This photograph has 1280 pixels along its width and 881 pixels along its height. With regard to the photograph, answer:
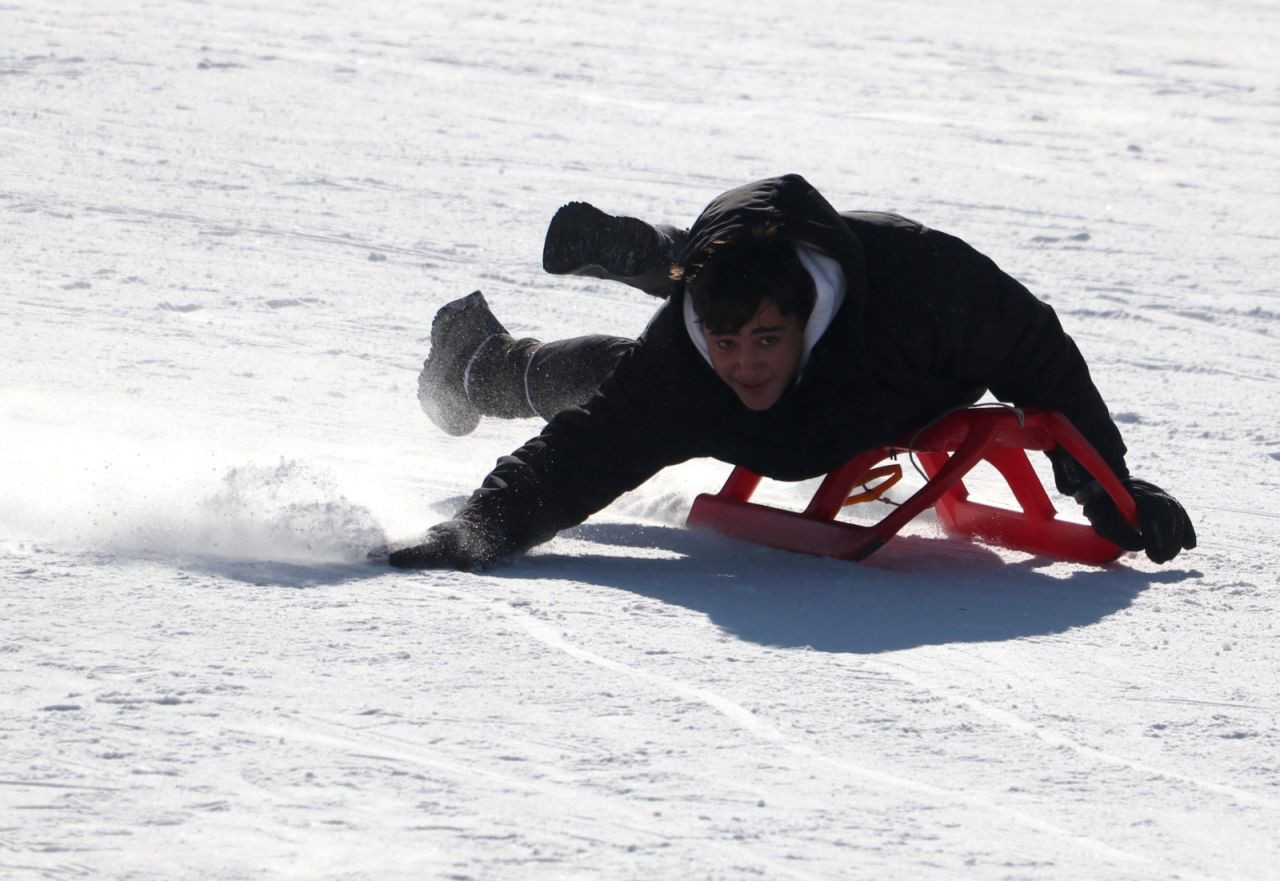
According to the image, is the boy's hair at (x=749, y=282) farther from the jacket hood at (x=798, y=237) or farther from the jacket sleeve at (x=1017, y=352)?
the jacket sleeve at (x=1017, y=352)

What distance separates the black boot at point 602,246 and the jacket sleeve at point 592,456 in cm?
62

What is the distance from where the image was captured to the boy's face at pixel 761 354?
2654mm

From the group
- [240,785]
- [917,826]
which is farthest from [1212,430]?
[240,785]

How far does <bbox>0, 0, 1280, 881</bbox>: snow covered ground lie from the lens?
5.95 ft

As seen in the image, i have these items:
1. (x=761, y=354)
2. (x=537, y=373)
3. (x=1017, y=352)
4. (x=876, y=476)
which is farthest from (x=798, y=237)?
(x=537, y=373)

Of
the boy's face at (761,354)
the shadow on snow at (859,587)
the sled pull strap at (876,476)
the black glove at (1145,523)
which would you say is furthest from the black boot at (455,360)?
the black glove at (1145,523)

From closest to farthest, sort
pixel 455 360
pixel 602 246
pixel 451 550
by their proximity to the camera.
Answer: pixel 451 550 < pixel 602 246 < pixel 455 360

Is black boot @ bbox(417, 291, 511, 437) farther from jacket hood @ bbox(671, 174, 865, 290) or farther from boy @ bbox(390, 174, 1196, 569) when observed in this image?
jacket hood @ bbox(671, 174, 865, 290)

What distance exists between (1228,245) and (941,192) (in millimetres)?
1198

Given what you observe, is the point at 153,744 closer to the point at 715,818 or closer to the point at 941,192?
the point at 715,818

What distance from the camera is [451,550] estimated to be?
8.93ft

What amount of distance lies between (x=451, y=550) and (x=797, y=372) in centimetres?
61

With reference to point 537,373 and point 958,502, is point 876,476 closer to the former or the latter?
point 958,502

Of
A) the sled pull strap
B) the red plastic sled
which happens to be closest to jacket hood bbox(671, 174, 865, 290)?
the red plastic sled
